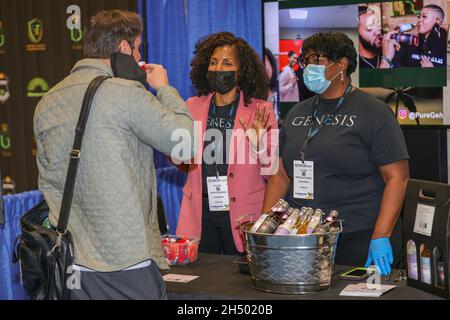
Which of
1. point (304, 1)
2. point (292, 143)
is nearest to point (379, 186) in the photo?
point (292, 143)

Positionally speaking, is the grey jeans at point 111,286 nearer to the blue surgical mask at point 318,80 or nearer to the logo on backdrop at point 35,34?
the blue surgical mask at point 318,80

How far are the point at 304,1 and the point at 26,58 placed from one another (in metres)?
2.56

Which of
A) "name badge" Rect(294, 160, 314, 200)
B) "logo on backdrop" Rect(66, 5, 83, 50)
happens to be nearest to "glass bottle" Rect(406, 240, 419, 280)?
"name badge" Rect(294, 160, 314, 200)

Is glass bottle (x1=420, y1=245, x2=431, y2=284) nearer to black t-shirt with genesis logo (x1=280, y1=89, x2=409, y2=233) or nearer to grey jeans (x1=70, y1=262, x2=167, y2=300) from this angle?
black t-shirt with genesis logo (x1=280, y1=89, x2=409, y2=233)

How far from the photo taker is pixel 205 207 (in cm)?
306

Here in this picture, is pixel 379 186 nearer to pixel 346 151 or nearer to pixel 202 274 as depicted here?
pixel 346 151

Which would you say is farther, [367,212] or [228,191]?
[228,191]

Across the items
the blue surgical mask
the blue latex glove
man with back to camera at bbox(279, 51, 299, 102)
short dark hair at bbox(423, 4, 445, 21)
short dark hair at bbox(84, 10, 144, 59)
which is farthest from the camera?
man with back to camera at bbox(279, 51, 299, 102)

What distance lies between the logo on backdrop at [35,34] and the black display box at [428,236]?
13.7ft

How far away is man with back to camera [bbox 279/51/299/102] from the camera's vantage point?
4.52 meters

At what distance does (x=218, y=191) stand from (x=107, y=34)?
46.8 inches

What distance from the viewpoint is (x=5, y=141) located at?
5961mm
